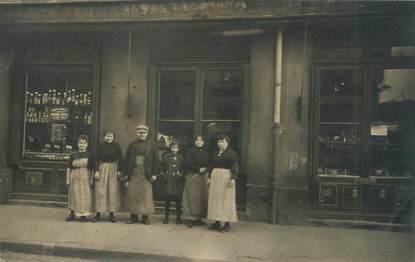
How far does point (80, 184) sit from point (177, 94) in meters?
2.63

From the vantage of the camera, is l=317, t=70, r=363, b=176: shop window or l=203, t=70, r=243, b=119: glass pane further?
l=203, t=70, r=243, b=119: glass pane

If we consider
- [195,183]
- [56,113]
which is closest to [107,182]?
[195,183]

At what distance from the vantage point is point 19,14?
9.42m

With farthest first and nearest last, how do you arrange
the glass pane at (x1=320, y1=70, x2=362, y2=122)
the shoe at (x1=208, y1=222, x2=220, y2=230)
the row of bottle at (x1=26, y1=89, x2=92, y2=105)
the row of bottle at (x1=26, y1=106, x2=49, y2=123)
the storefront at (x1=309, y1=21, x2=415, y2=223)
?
the row of bottle at (x1=26, y1=106, x2=49, y2=123) → the row of bottle at (x1=26, y1=89, x2=92, y2=105) → the glass pane at (x1=320, y1=70, x2=362, y2=122) → the storefront at (x1=309, y1=21, x2=415, y2=223) → the shoe at (x1=208, y1=222, x2=220, y2=230)

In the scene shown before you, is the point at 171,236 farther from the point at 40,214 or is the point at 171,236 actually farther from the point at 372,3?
the point at 372,3

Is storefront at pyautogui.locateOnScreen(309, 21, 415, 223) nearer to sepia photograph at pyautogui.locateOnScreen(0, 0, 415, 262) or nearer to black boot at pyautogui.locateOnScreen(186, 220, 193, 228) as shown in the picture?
sepia photograph at pyautogui.locateOnScreen(0, 0, 415, 262)

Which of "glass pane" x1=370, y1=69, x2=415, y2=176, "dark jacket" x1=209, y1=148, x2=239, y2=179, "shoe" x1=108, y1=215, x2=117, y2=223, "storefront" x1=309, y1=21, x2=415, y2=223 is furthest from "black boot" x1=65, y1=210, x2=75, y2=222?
"glass pane" x1=370, y1=69, x2=415, y2=176

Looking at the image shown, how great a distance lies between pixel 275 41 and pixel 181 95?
216 centimetres

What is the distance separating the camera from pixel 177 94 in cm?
940

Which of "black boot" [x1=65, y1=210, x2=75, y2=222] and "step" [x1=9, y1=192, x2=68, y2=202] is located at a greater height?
"step" [x1=9, y1=192, x2=68, y2=202]

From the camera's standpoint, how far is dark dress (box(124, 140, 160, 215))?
812 cm

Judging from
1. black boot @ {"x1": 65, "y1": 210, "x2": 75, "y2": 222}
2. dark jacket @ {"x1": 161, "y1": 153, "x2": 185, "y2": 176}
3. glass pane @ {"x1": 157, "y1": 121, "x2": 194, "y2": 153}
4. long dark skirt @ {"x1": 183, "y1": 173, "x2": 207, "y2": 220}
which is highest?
glass pane @ {"x1": 157, "y1": 121, "x2": 194, "y2": 153}

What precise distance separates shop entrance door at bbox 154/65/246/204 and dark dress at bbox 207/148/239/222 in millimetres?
1161

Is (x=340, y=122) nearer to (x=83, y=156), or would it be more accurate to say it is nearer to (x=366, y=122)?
Result: (x=366, y=122)
